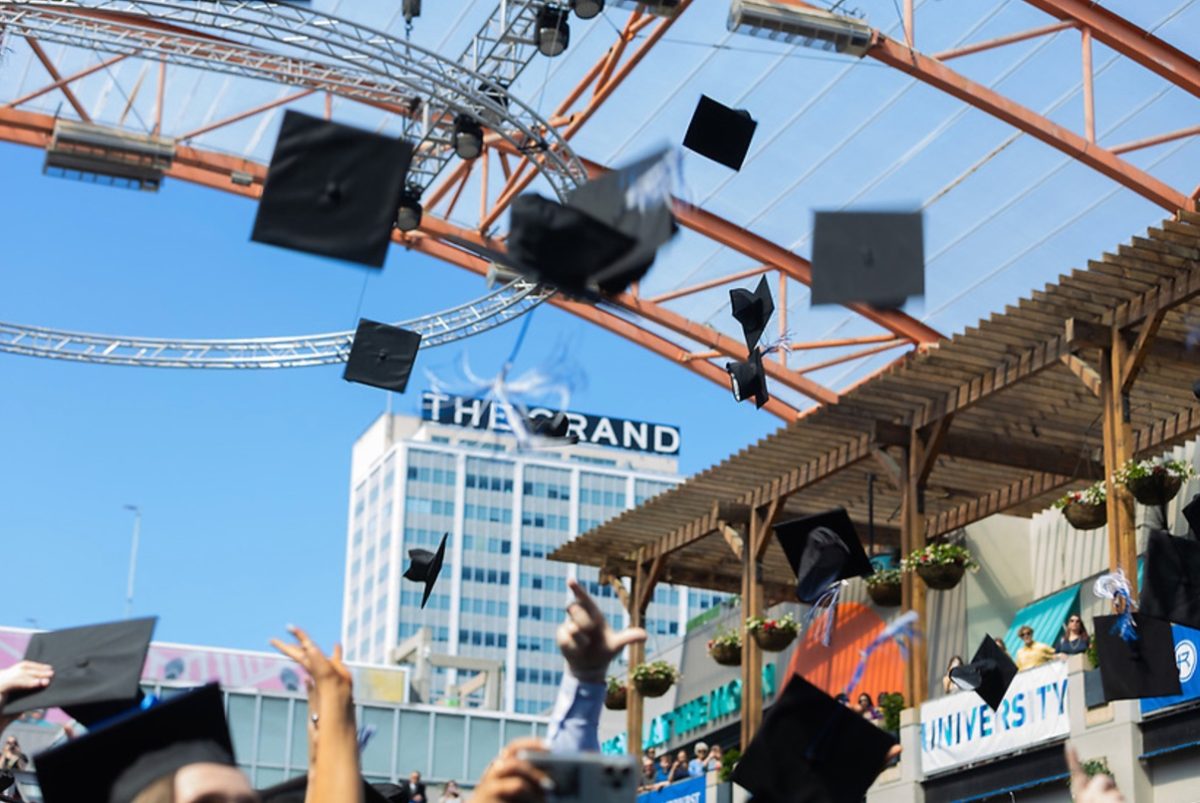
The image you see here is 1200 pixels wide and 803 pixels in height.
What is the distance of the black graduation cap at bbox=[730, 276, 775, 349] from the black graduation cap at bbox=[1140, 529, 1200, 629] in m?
2.92

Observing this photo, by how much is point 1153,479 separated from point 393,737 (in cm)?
2488

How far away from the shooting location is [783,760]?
196 inches

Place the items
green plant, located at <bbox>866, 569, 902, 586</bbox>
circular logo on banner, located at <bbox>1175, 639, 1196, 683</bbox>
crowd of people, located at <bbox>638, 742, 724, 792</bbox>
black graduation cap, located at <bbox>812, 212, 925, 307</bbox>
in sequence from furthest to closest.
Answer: crowd of people, located at <bbox>638, 742, 724, 792</bbox>
green plant, located at <bbox>866, 569, 902, 586</bbox>
circular logo on banner, located at <bbox>1175, 639, 1196, 683</bbox>
black graduation cap, located at <bbox>812, 212, 925, 307</bbox>

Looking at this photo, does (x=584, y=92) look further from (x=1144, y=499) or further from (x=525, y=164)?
(x=1144, y=499)

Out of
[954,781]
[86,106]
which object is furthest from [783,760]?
[86,106]

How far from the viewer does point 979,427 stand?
1973 centimetres

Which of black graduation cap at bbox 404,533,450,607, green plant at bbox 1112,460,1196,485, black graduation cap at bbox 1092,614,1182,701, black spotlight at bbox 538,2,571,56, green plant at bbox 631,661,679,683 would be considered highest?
black spotlight at bbox 538,2,571,56

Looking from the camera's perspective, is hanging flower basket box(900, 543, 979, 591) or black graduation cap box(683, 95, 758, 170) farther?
hanging flower basket box(900, 543, 979, 591)

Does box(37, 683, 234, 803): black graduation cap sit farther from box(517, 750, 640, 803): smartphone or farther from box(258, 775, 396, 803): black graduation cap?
box(517, 750, 640, 803): smartphone

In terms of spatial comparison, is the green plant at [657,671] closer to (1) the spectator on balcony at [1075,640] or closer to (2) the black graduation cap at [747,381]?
(1) the spectator on balcony at [1075,640]

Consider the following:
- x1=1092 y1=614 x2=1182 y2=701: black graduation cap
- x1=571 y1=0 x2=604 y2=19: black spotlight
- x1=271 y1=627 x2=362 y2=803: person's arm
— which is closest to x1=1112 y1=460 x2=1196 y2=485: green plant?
x1=1092 y1=614 x2=1182 y2=701: black graduation cap

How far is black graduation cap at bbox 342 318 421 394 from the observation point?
1311 cm

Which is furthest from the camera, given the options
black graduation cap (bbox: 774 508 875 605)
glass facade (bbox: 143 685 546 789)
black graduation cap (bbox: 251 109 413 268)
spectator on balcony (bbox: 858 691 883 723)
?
glass facade (bbox: 143 685 546 789)

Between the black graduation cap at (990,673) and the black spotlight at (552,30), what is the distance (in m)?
6.92
